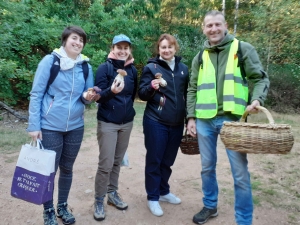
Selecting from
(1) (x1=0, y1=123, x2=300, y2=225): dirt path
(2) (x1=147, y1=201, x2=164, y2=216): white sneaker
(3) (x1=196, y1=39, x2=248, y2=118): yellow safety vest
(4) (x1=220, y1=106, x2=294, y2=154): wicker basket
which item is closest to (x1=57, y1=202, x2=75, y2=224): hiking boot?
(1) (x1=0, y1=123, x2=300, y2=225): dirt path

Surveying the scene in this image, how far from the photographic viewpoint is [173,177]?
14.7 ft

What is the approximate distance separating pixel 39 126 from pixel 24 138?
164 inches

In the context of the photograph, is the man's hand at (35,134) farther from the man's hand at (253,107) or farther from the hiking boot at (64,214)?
the man's hand at (253,107)

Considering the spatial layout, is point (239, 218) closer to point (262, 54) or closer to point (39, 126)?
point (39, 126)

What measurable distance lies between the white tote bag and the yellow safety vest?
4.83 ft

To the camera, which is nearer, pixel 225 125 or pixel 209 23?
pixel 225 125

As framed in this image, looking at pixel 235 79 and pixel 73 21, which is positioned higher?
pixel 73 21

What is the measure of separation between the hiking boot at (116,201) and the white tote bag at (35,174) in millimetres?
909

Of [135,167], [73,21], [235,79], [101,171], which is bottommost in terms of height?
[135,167]

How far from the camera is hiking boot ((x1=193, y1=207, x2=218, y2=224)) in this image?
3.12 metres

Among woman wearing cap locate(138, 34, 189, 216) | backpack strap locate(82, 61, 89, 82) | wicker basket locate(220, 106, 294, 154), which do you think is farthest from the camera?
woman wearing cap locate(138, 34, 189, 216)

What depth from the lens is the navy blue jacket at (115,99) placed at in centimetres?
293

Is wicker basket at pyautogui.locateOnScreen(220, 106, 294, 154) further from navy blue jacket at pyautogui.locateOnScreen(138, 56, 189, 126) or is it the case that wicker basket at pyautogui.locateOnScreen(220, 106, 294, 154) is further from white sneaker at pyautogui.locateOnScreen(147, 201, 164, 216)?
white sneaker at pyautogui.locateOnScreen(147, 201, 164, 216)

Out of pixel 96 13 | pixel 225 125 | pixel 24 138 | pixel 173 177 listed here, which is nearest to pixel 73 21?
pixel 96 13
